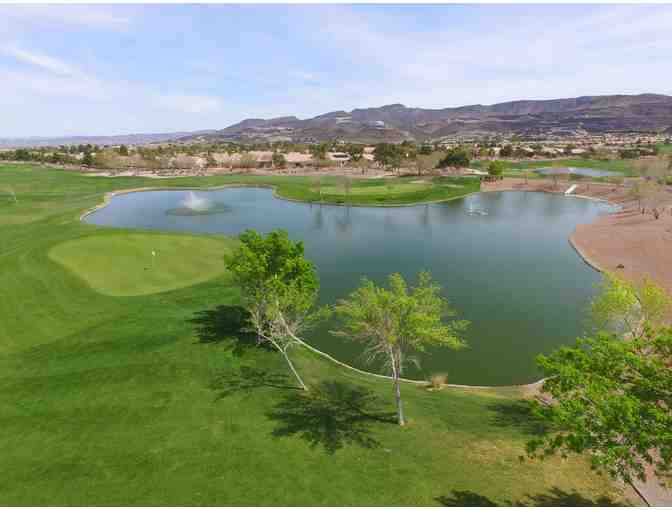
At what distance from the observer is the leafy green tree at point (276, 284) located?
24547 millimetres

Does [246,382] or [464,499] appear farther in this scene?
[246,382]

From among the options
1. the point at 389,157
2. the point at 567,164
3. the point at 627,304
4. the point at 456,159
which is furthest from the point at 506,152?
the point at 627,304

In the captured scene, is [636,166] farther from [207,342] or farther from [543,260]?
[207,342]

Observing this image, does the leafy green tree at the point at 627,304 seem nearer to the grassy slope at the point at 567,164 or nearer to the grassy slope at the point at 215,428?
the grassy slope at the point at 215,428

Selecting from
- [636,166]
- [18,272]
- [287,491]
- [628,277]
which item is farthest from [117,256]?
[636,166]

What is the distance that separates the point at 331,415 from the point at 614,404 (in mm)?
15193

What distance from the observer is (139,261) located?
161ft

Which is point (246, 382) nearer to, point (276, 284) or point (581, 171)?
point (276, 284)

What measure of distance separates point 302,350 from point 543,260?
42.6 meters

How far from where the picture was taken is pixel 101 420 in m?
21.5

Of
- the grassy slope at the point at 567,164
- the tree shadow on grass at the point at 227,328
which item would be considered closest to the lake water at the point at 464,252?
the tree shadow on grass at the point at 227,328

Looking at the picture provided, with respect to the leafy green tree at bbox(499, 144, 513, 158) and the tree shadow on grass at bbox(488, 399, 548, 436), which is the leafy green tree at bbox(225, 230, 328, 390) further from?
the leafy green tree at bbox(499, 144, 513, 158)

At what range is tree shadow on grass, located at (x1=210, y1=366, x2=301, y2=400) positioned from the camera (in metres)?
25.1

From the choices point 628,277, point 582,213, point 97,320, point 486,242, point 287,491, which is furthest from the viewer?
point 582,213
